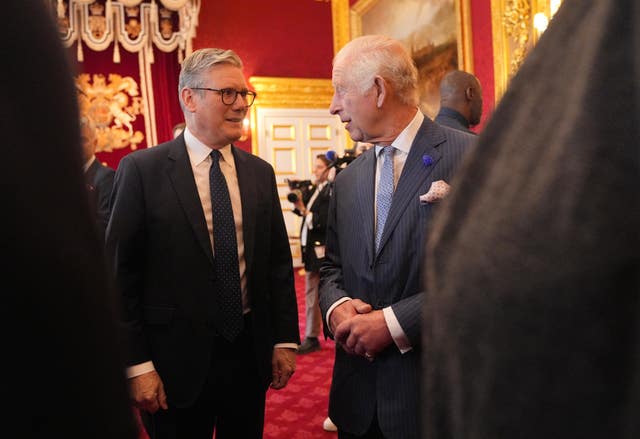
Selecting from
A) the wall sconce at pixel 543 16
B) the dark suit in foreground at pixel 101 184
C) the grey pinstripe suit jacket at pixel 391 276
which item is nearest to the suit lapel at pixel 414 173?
the grey pinstripe suit jacket at pixel 391 276

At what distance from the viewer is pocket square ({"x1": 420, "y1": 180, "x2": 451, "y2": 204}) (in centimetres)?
168

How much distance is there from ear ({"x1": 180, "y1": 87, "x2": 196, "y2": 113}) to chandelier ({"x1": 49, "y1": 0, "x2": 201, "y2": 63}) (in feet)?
25.0

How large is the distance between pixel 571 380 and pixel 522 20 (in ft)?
19.1

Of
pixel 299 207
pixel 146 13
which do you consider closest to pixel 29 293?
pixel 299 207

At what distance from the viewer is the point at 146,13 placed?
9.75 metres

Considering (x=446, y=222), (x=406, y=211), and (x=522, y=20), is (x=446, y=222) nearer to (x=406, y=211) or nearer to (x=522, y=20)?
(x=406, y=211)

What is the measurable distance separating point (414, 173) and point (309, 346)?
12.1ft

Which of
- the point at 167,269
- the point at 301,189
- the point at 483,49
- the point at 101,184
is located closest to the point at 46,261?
the point at 167,269

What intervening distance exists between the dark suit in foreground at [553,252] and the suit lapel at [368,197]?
142 centimetres

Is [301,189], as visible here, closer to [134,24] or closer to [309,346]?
[309,346]

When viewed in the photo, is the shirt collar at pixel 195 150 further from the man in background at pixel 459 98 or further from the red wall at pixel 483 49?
the red wall at pixel 483 49

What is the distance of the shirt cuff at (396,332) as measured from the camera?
5.45 ft

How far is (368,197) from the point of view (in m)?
1.90

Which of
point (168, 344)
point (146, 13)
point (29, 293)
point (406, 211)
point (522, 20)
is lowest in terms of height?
point (168, 344)
